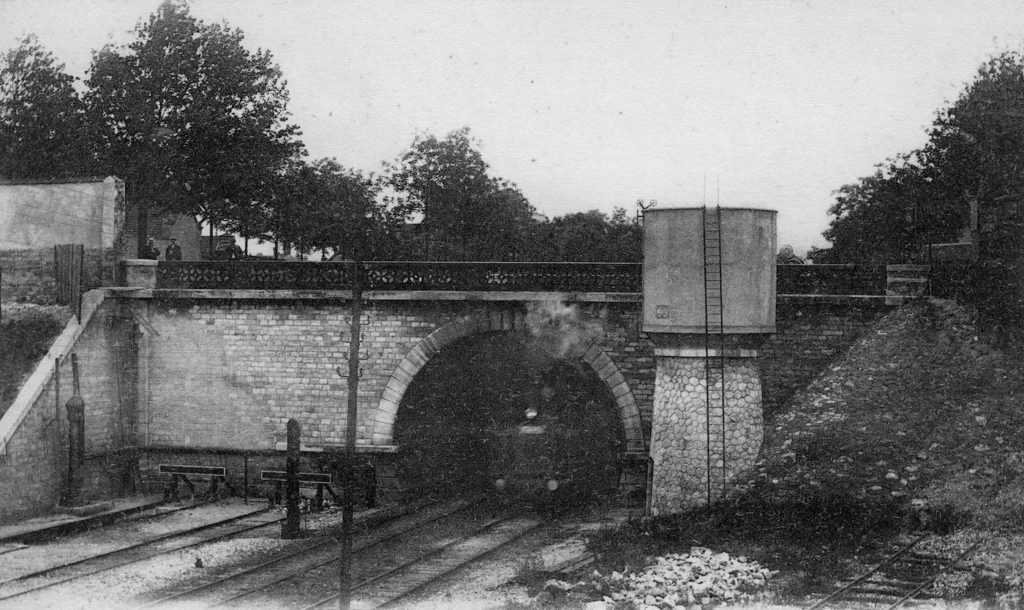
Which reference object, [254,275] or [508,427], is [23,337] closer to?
[254,275]

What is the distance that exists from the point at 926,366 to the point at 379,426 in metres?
10.5

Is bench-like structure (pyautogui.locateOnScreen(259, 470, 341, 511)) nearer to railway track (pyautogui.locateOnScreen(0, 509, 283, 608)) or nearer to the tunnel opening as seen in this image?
railway track (pyautogui.locateOnScreen(0, 509, 283, 608))

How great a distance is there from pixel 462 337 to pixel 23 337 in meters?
8.73

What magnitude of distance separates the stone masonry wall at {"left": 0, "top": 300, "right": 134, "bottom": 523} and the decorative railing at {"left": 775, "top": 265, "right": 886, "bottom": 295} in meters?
13.6

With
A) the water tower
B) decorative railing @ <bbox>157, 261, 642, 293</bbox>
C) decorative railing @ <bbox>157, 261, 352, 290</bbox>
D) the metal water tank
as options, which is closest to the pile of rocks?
the water tower

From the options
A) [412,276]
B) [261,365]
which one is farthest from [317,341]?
[412,276]

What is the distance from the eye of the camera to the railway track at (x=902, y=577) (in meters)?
11.3

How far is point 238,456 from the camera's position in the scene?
2084 cm

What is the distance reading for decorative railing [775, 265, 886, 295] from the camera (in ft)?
62.5

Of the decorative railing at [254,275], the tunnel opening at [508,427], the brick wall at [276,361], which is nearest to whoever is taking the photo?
the brick wall at [276,361]

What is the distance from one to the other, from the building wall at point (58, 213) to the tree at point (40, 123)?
15.7 feet

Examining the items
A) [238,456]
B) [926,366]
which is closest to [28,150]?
[238,456]

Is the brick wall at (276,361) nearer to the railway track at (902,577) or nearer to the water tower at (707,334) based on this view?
the water tower at (707,334)

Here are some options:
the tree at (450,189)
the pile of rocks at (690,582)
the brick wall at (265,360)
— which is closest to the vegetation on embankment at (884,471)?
the pile of rocks at (690,582)
